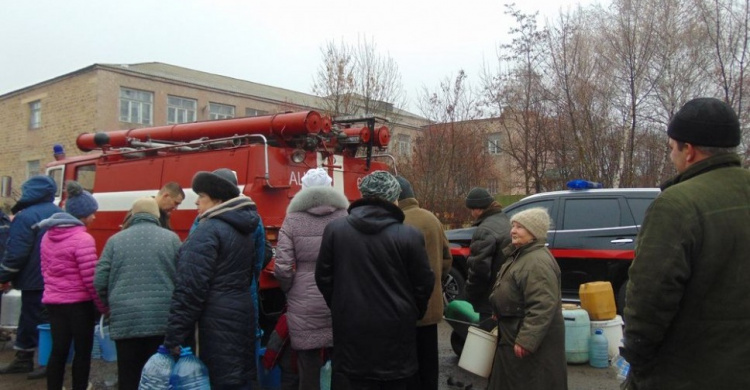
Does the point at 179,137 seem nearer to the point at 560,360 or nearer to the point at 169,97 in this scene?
the point at 560,360

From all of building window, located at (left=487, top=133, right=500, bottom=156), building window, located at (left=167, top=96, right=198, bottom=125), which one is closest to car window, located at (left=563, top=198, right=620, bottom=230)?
building window, located at (left=487, top=133, right=500, bottom=156)

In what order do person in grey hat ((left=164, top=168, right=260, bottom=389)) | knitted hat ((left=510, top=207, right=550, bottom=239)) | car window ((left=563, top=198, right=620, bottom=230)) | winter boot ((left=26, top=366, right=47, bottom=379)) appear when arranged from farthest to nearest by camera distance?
car window ((left=563, top=198, right=620, bottom=230)) < winter boot ((left=26, top=366, right=47, bottom=379)) < knitted hat ((left=510, top=207, right=550, bottom=239)) < person in grey hat ((left=164, top=168, right=260, bottom=389))

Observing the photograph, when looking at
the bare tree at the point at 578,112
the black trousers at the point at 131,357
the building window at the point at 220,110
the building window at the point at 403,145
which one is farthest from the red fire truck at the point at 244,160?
the building window at the point at 220,110

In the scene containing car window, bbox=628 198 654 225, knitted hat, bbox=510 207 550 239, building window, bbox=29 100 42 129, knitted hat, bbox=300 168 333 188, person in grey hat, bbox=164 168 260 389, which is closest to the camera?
person in grey hat, bbox=164 168 260 389

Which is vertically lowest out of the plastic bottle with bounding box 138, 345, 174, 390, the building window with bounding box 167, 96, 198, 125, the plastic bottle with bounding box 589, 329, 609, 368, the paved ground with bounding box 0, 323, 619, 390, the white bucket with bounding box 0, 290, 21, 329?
the paved ground with bounding box 0, 323, 619, 390

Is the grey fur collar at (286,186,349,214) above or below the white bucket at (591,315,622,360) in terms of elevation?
above

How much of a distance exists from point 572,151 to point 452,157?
3306 mm

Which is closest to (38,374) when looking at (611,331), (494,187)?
(611,331)

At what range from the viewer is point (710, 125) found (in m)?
2.31

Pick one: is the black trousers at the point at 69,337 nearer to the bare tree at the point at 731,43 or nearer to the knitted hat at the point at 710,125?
the knitted hat at the point at 710,125

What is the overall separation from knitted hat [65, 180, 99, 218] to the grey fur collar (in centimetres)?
234

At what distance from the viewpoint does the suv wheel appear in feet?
27.3

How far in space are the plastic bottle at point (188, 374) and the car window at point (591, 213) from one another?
5.66 m

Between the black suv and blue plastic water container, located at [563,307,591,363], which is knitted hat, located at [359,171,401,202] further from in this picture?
the black suv
